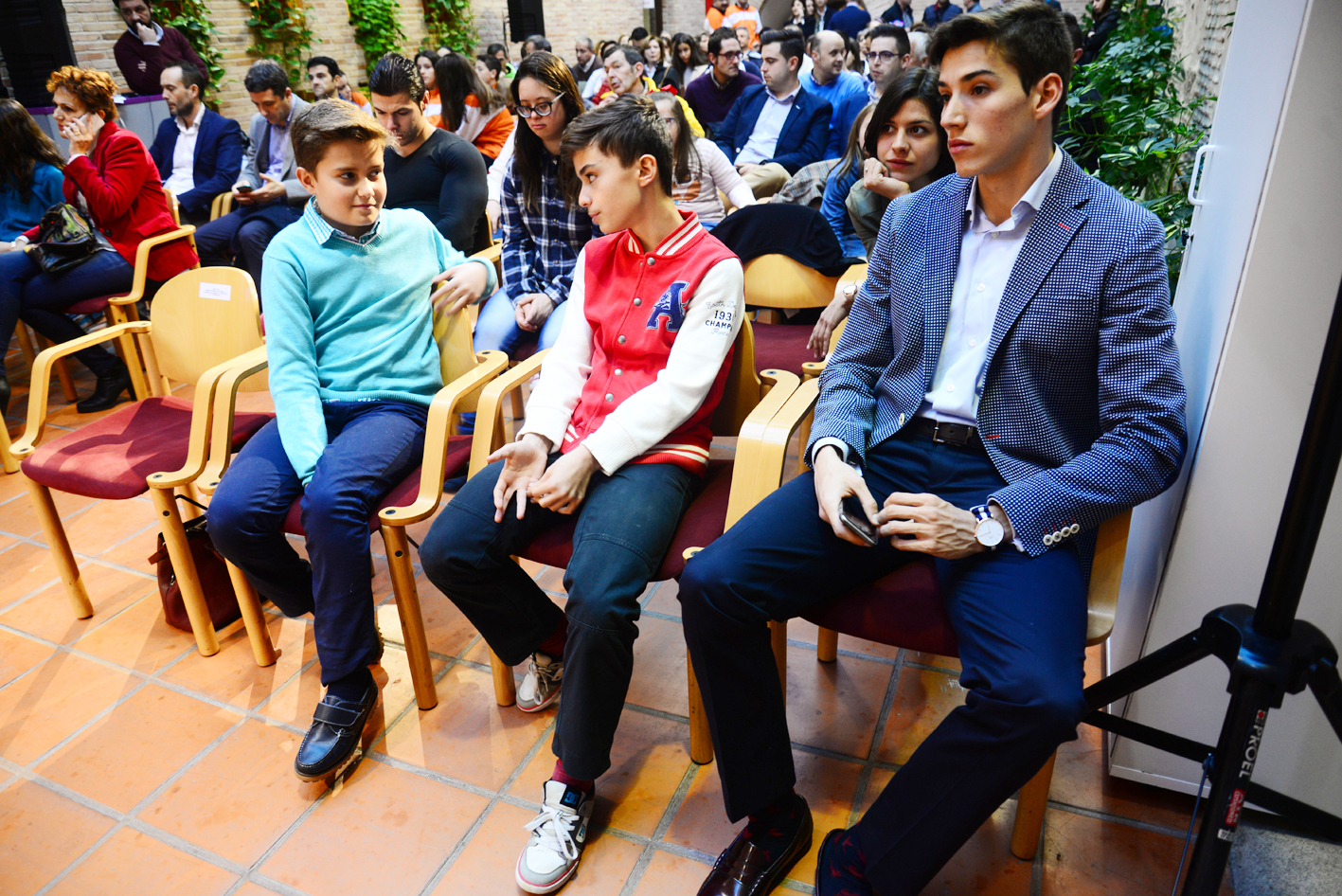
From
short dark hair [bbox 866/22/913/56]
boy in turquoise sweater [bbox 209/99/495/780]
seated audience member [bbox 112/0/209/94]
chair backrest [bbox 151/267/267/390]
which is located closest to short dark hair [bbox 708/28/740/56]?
short dark hair [bbox 866/22/913/56]

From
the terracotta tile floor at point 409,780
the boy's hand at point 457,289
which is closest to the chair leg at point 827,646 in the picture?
the terracotta tile floor at point 409,780

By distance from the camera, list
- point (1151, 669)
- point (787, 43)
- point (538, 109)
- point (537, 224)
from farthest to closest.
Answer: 1. point (787, 43)
2. point (537, 224)
3. point (538, 109)
4. point (1151, 669)

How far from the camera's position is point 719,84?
5.92m

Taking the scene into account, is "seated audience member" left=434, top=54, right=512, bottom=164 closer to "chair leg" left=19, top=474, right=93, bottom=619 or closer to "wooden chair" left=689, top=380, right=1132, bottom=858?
"chair leg" left=19, top=474, right=93, bottom=619

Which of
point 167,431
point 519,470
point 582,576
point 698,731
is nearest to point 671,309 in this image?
point 519,470

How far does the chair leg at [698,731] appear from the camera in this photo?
1.70 meters

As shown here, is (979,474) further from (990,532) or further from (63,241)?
(63,241)

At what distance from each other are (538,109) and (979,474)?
183 centimetres

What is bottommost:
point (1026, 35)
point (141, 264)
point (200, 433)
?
point (200, 433)

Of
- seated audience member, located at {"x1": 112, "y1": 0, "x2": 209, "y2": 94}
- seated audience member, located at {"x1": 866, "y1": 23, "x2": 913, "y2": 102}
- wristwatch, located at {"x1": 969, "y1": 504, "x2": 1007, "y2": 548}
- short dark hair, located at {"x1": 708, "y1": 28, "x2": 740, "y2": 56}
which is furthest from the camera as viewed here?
seated audience member, located at {"x1": 112, "y1": 0, "x2": 209, "y2": 94}

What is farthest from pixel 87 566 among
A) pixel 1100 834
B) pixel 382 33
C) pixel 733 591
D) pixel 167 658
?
pixel 382 33

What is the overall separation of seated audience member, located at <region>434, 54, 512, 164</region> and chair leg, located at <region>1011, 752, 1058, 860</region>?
3475 millimetres

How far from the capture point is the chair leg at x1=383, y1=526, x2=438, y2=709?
1757mm

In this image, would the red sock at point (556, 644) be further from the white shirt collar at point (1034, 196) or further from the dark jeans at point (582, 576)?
the white shirt collar at point (1034, 196)
